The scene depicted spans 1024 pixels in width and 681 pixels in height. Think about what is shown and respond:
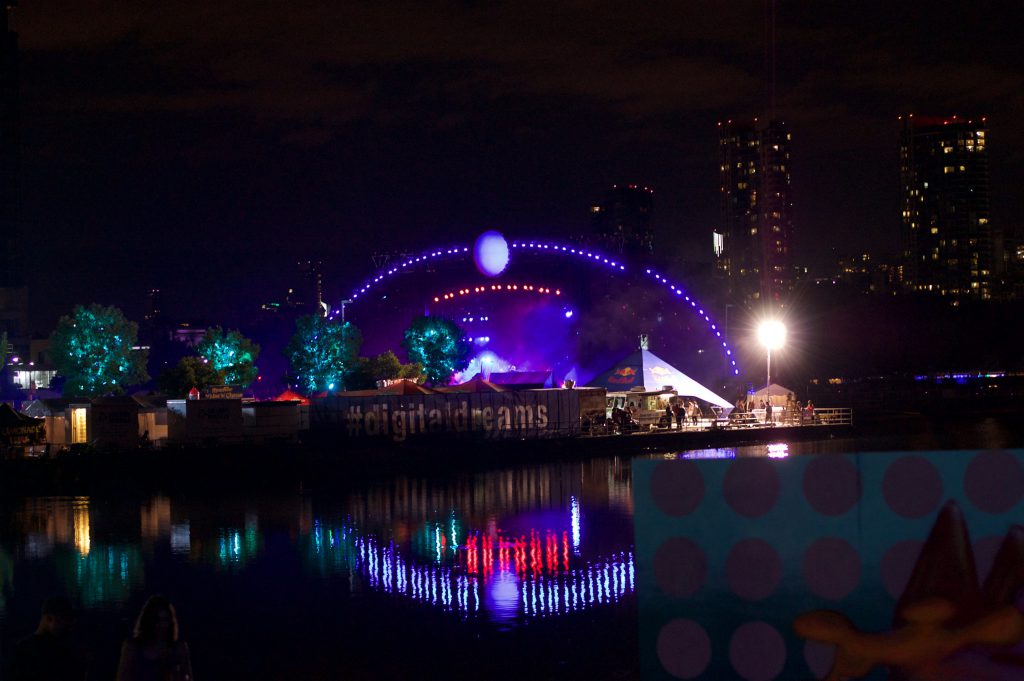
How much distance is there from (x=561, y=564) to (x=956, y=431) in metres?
45.6

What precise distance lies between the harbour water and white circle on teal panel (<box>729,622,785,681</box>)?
4734 mm

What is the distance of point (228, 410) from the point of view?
4216 centimetres

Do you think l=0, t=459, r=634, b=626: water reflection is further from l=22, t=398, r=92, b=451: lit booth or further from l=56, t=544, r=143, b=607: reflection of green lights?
l=22, t=398, r=92, b=451: lit booth

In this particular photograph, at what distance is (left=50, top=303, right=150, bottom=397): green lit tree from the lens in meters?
68.5

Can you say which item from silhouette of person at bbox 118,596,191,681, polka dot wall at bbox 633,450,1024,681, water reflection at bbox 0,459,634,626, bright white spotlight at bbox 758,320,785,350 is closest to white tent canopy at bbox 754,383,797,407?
bright white spotlight at bbox 758,320,785,350

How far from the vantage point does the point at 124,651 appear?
7715 millimetres

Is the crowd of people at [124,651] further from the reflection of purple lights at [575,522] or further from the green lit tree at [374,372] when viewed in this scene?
the green lit tree at [374,372]

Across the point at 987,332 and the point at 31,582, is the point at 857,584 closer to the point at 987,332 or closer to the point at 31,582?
the point at 31,582

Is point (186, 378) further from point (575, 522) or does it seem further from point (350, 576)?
point (350, 576)

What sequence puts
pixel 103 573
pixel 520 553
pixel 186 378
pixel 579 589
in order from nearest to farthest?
pixel 579 589 → pixel 103 573 → pixel 520 553 → pixel 186 378

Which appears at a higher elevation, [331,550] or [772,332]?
[772,332]

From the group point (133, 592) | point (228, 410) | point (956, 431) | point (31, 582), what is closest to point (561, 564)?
point (133, 592)

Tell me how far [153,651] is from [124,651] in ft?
0.70

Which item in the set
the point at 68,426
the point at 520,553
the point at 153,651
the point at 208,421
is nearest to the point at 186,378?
the point at 68,426
